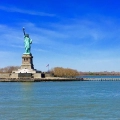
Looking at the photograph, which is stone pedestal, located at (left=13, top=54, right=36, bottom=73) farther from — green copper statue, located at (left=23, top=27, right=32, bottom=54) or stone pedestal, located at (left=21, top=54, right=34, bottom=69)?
green copper statue, located at (left=23, top=27, right=32, bottom=54)

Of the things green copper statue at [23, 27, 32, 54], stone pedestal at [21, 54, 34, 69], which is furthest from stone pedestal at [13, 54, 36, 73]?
green copper statue at [23, 27, 32, 54]

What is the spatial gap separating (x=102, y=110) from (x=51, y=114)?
9.90 feet

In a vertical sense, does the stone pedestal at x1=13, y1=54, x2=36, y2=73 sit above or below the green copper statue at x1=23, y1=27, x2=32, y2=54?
below

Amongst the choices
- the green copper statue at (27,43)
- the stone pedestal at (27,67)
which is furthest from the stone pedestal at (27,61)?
the green copper statue at (27,43)

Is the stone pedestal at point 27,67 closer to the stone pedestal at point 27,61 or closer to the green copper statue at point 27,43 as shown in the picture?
the stone pedestal at point 27,61

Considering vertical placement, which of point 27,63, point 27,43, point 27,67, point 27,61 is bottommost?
point 27,67

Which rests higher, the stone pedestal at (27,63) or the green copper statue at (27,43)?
the green copper statue at (27,43)

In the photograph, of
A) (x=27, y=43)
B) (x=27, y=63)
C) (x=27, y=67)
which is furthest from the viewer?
(x=27, y=43)

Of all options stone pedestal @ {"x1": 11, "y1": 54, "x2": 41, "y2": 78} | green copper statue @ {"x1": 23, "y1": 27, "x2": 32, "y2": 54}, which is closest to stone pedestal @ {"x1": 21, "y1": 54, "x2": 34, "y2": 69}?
stone pedestal @ {"x1": 11, "y1": 54, "x2": 41, "y2": 78}

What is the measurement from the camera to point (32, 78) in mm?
60469

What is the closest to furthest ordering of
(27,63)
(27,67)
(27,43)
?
1. (27,63)
2. (27,67)
3. (27,43)

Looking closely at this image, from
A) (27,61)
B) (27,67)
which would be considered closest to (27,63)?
(27,61)

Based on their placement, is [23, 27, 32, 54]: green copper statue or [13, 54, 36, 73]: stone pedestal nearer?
[13, 54, 36, 73]: stone pedestal

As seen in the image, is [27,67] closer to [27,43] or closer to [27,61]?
[27,61]
